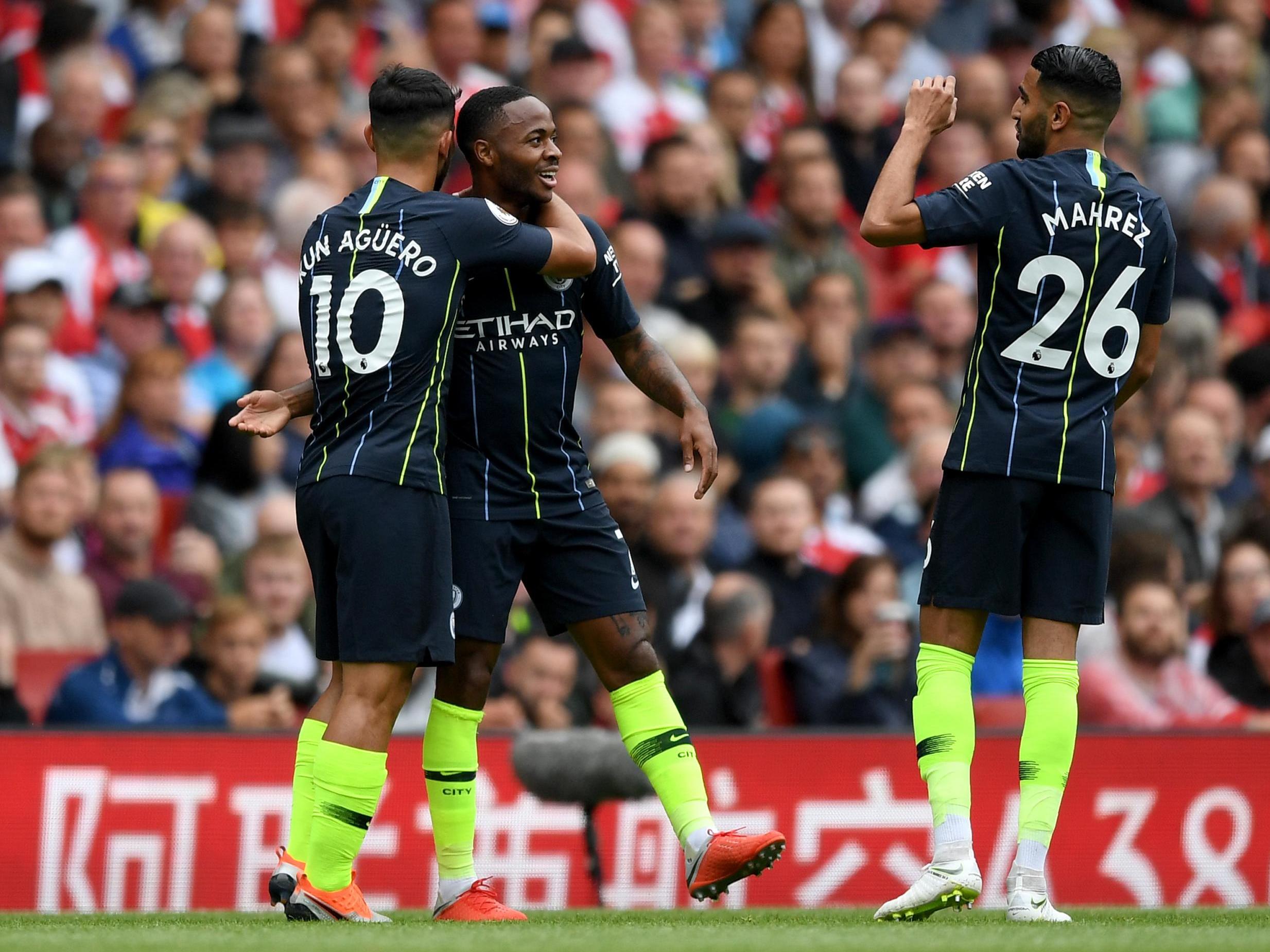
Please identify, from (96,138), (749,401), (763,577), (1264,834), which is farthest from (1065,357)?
(96,138)

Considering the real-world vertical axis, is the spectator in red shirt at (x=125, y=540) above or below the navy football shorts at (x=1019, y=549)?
below

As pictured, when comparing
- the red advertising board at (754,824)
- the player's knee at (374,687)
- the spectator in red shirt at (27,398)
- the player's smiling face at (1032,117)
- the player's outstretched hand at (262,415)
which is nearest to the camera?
the player's knee at (374,687)

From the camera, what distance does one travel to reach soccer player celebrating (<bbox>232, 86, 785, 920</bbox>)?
6277 mm

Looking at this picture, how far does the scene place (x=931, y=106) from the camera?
241 inches

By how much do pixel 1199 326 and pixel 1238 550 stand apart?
273 centimetres

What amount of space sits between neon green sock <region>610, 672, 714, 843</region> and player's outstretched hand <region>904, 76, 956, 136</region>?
1.81 m

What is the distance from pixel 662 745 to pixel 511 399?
44.4 inches

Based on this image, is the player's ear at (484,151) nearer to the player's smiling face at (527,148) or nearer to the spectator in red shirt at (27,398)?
the player's smiling face at (527,148)

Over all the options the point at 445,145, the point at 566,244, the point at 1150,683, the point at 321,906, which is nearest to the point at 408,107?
the point at 445,145

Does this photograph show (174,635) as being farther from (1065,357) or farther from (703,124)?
(703,124)

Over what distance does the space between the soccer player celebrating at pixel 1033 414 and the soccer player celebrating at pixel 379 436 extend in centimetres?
122

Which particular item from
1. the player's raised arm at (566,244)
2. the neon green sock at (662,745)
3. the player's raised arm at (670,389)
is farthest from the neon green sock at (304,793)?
the player's raised arm at (566,244)

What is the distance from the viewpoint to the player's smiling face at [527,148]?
6.25 meters

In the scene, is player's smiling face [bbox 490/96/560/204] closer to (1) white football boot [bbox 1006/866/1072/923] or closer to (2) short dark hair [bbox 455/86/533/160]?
(2) short dark hair [bbox 455/86/533/160]
